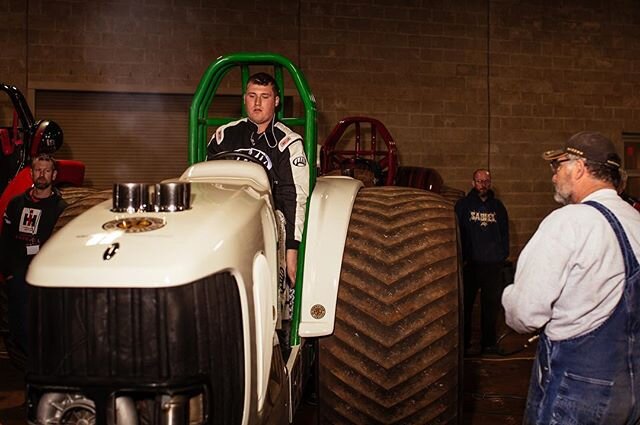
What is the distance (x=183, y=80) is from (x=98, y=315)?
9.17 metres

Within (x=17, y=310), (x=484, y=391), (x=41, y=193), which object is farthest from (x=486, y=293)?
(x=17, y=310)

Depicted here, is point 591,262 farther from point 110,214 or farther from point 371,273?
point 110,214

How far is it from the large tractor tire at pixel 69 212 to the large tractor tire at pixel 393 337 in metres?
1.16

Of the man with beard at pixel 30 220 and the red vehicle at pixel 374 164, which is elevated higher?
the red vehicle at pixel 374 164

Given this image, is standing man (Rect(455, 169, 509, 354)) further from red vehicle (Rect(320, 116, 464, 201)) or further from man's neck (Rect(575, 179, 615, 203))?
man's neck (Rect(575, 179, 615, 203))

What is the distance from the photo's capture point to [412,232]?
119 inches

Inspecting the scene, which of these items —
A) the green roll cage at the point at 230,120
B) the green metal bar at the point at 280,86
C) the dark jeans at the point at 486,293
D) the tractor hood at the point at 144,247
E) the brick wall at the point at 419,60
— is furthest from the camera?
the brick wall at the point at 419,60

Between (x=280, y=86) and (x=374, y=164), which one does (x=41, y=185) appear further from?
(x=374, y=164)

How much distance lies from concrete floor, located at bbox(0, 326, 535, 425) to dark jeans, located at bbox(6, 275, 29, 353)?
0.57 metres

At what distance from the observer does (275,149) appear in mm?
3398

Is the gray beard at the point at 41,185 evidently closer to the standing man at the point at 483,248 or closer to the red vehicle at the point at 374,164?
the red vehicle at the point at 374,164

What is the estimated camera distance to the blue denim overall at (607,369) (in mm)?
2418

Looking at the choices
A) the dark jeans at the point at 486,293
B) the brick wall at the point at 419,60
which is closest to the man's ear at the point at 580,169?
the dark jeans at the point at 486,293

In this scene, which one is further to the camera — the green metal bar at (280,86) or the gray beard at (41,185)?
the gray beard at (41,185)
